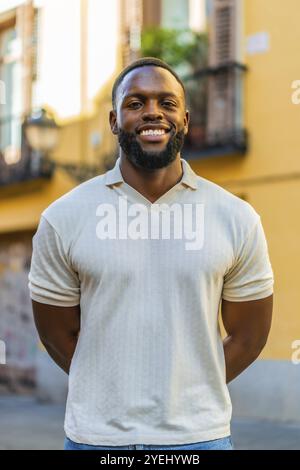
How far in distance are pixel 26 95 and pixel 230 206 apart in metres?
9.75

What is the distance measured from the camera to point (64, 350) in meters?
2.12

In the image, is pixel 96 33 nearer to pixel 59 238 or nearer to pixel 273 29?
pixel 273 29

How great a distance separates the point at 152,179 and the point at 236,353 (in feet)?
1.68

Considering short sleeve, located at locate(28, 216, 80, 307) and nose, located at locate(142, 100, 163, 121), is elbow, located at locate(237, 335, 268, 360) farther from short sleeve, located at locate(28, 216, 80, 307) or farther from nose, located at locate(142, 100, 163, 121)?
nose, located at locate(142, 100, 163, 121)

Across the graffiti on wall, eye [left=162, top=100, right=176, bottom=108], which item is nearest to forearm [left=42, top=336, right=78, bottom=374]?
eye [left=162, top=100, right=176, bottom=108]

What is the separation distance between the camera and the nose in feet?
6.37

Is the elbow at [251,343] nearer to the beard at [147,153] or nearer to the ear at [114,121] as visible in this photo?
the beard at [147,153]

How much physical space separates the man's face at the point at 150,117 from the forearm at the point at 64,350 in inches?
19.6

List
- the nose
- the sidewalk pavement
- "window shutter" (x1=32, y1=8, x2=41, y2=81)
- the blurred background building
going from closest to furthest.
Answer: the nose
the sidewalk pavement
the blurred background building
"window shutter" (x1=32, y1=8, x2=41, y2=81)

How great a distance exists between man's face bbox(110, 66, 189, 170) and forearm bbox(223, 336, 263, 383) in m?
0.50

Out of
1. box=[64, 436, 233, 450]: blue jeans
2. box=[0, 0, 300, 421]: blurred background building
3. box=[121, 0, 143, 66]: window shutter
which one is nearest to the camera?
box=[64, 436, 233, 450]: blue jeans

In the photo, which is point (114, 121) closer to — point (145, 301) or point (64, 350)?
point (145, 301)

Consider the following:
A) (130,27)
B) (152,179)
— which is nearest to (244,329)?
(152,179)
